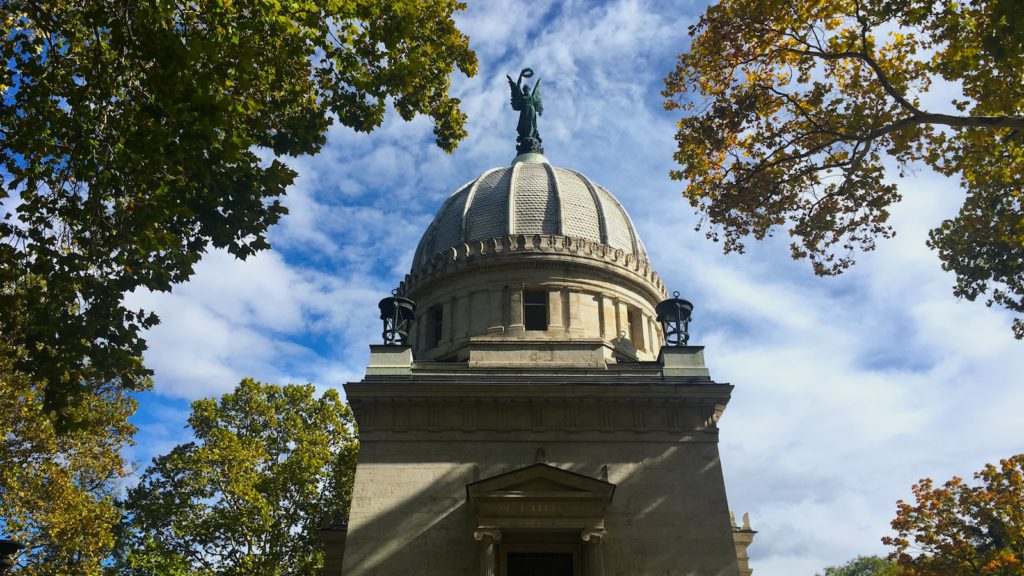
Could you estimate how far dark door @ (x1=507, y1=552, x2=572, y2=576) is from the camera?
703 inches

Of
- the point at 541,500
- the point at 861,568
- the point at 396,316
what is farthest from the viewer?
the point at 861,568

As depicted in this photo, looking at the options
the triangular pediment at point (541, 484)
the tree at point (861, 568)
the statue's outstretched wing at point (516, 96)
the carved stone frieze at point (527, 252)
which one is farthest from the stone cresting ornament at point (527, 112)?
the tree at point (861, 568)

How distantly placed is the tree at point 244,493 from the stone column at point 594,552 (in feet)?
50.4

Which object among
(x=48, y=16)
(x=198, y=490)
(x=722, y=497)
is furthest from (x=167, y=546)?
(x=48, y=16)

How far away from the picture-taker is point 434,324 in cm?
2636

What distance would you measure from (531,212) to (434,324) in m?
5.54

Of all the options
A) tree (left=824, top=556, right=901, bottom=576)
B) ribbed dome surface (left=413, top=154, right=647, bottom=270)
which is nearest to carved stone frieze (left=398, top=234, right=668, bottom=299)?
ribbed dome surface (left=413, top=154, right=647, bottom=270)

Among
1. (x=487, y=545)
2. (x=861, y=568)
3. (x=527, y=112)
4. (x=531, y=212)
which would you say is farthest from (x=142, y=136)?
(x=861, y=568)

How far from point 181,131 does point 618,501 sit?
12924mm

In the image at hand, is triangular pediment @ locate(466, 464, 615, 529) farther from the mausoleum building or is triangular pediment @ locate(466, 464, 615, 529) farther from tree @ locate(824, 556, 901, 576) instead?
tree @ locate(824, 556, 901, 576)

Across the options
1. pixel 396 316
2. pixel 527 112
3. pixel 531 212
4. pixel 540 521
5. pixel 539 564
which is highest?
pixel 527 112

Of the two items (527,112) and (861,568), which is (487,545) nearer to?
(527,112)

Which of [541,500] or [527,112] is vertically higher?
[527,112]

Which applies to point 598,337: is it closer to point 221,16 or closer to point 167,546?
point 221,16
